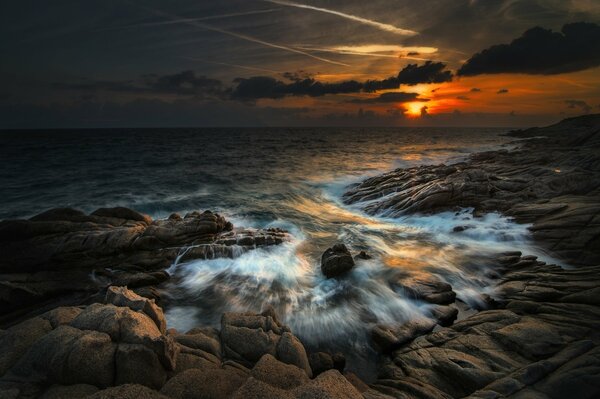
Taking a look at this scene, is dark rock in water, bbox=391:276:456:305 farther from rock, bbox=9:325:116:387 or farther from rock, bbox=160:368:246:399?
rock, bbox=9:325:116:387

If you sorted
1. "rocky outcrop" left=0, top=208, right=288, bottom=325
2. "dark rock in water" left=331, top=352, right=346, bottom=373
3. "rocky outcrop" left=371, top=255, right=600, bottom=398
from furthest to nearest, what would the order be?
"rocky outcrop" left=0, top=208, right=288, bottom=325 → "dark rock in water" left=331, top=352, right=346, bottom=373 → "rocky outcrop" left=371, top=255, right=600, bottom=398

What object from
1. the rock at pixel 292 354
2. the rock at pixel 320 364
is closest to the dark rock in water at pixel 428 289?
the rock at pixel 320 364

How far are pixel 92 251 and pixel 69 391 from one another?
1000cm

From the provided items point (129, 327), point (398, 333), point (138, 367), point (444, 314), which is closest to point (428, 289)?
point (444, 314)

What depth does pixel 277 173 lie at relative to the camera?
1711 inches

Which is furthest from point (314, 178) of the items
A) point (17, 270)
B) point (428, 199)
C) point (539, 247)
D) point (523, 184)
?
point (17, 270)

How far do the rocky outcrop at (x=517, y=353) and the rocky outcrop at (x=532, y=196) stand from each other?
3519 mm

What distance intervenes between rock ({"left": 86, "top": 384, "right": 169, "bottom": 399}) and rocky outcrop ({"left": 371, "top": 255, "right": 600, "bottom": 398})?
4.57 meters

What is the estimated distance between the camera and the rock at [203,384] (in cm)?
525

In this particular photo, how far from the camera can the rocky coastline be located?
543 cm

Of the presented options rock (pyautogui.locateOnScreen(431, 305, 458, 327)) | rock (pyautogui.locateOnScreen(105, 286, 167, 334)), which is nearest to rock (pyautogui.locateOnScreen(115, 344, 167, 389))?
rock (pyautogui.locateOnScreen(105, 286, 167, 334))

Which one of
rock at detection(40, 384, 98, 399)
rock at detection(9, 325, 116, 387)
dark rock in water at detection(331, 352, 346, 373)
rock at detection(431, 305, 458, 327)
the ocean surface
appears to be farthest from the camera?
the ocean surface

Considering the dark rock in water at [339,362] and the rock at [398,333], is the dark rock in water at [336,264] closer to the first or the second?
the rock at [398,333]

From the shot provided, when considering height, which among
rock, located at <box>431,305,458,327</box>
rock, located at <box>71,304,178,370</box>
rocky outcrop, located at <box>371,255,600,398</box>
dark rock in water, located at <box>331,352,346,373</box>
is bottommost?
dark rock in water, located at <box>331,352,346,373</box>
